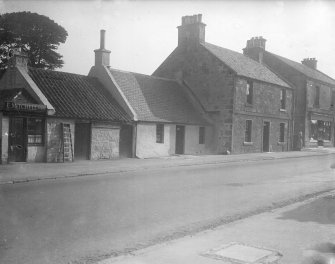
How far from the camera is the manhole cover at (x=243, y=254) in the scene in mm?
5195

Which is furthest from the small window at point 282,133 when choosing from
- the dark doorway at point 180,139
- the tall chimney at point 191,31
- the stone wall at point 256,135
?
the dark doorway at point 180,139

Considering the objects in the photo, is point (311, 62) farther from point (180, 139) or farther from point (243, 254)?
point (243, 254)

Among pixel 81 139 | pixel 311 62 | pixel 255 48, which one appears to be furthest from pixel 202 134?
pixel 311 62

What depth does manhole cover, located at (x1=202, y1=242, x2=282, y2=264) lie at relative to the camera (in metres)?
5.20

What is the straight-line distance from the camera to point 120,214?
797 centimetres

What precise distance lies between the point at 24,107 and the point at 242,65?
19.5m

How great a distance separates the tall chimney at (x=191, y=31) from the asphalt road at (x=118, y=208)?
59.7ft

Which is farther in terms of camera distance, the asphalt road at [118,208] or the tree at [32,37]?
the tree at [32,37]

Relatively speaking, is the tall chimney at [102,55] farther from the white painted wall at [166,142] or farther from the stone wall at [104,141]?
the stone wall at [104,141]

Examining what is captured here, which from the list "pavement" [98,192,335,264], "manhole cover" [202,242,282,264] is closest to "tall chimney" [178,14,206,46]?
"pavement" [98,192,335,264]

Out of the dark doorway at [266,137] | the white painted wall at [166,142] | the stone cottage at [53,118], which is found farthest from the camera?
the dark doorway at [266,137]

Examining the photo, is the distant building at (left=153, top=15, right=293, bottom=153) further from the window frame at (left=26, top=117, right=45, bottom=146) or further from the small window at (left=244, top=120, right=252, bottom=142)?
the window frame at (left=26, top=117, right=45, bottom=146)

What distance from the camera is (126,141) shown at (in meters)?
22.9

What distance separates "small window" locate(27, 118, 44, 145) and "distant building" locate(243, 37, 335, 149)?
2498 centimetres
